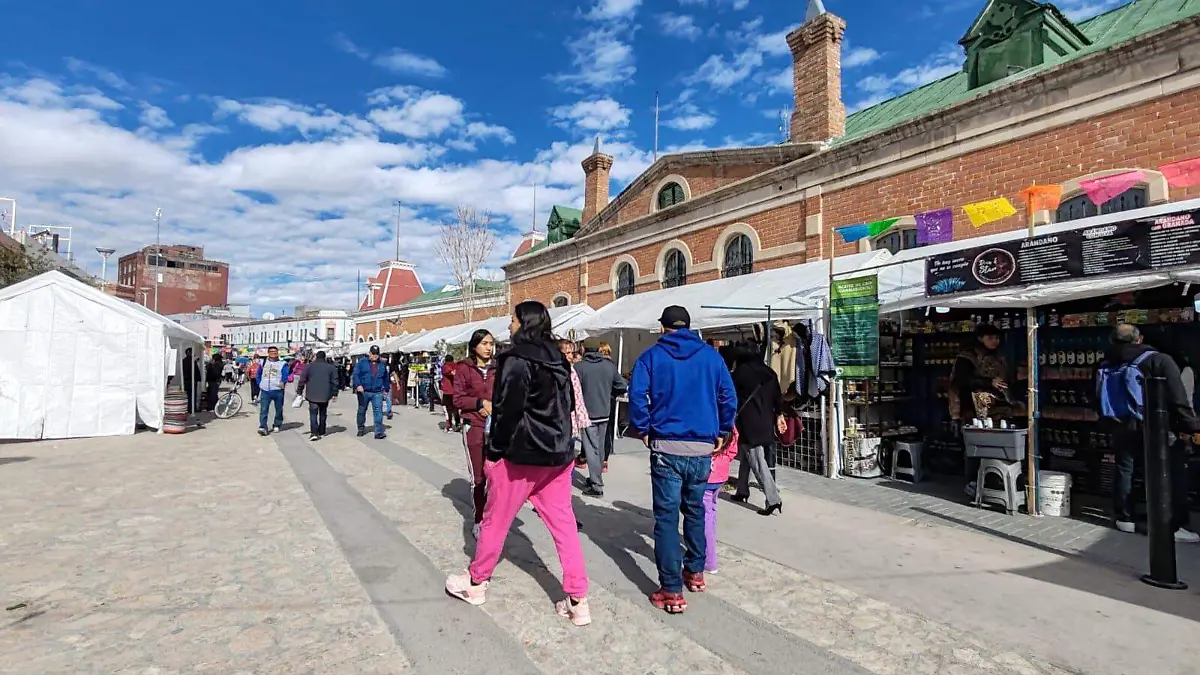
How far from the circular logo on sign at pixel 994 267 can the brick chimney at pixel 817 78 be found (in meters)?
8.15

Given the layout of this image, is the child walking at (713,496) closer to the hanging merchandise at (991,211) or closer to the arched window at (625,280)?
the hanging merchandise at (991,211)

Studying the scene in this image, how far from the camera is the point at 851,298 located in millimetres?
8211

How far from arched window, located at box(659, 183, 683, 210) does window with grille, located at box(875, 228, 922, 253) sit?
6.34 m

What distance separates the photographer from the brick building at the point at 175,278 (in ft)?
309

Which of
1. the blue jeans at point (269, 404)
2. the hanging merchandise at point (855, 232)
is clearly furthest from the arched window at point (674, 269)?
the blue jeans at point (269, 404)

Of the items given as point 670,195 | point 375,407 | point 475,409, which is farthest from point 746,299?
point 670,195

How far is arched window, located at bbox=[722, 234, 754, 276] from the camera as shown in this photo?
15180 millimetres

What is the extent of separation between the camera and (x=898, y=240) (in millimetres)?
12016

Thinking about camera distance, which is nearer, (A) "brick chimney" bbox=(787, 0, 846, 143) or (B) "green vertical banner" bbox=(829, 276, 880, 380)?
(B) "green vertical banner" bbox=(829, 276, 880, 380)

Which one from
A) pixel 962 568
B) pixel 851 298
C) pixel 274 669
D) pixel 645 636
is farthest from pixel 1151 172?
pixel 274 669

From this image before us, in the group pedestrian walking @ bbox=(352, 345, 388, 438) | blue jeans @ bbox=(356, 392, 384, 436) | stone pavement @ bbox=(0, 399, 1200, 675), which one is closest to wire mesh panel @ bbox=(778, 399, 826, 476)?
stone pavement @ bbox=(0, 399, 1200, 675)

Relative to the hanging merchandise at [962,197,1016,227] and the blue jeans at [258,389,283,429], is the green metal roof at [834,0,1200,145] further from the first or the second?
the blue jeans at [258,389,283,429]

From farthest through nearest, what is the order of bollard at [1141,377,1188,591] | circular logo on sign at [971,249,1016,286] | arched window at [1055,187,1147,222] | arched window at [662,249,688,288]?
arched window at [662,249,688,288], arched window at [1055,187,1147,222], circular logo on sign at [971,249,1016,286], bollard at [1141,377,1188,591]

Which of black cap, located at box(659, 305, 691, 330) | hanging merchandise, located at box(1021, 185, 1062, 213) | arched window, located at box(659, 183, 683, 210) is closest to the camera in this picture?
black cap, located at box(659, 305, 691, 330)
